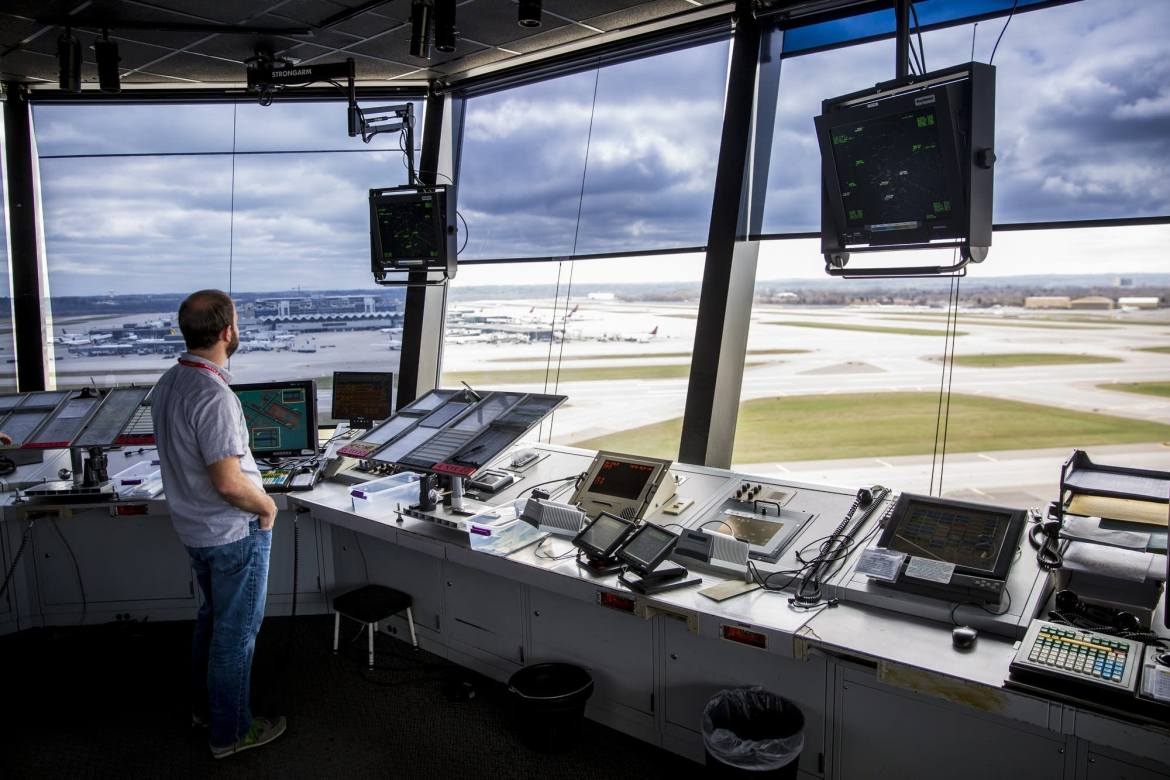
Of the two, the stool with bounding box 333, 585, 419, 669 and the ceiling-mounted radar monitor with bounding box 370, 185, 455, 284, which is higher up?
the ceiling-mounted radar monitor with bounding box 370, 185, 455, 284

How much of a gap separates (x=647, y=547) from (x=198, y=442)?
1.65m

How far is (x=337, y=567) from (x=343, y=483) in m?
0.56

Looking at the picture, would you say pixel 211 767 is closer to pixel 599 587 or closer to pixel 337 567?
pixel 337 567

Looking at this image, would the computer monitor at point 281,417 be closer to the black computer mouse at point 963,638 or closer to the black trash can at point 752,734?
the black trash can at point 752,734

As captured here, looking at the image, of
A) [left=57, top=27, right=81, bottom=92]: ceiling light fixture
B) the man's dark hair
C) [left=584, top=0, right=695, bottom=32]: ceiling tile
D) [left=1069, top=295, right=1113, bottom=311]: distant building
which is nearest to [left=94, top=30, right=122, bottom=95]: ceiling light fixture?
[left=57, top=27, right=81, bottom=92]: ceiling light fixture

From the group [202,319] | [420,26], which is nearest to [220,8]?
[420,26]

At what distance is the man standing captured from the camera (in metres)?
2.43

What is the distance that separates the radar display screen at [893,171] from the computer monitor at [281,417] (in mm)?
3135

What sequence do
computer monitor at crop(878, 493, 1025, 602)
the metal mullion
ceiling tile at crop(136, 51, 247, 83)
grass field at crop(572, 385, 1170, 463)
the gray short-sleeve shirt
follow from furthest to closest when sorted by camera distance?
grass field at crop(572, 385, 1170, 463) < the metal mullion < ceiling tile at crop(136, 51, 247, 83) < the gray short-sleeve shirt < computer monitor at crop(878, 493, 1025, 602)

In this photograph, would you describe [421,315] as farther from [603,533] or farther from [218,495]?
[603,533]

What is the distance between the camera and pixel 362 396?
445cm

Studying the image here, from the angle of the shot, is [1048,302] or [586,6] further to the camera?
[586,6]

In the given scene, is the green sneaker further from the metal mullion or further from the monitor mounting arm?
the monitor mounting arm

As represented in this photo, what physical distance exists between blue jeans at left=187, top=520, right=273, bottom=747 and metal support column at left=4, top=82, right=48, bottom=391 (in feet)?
11.0
